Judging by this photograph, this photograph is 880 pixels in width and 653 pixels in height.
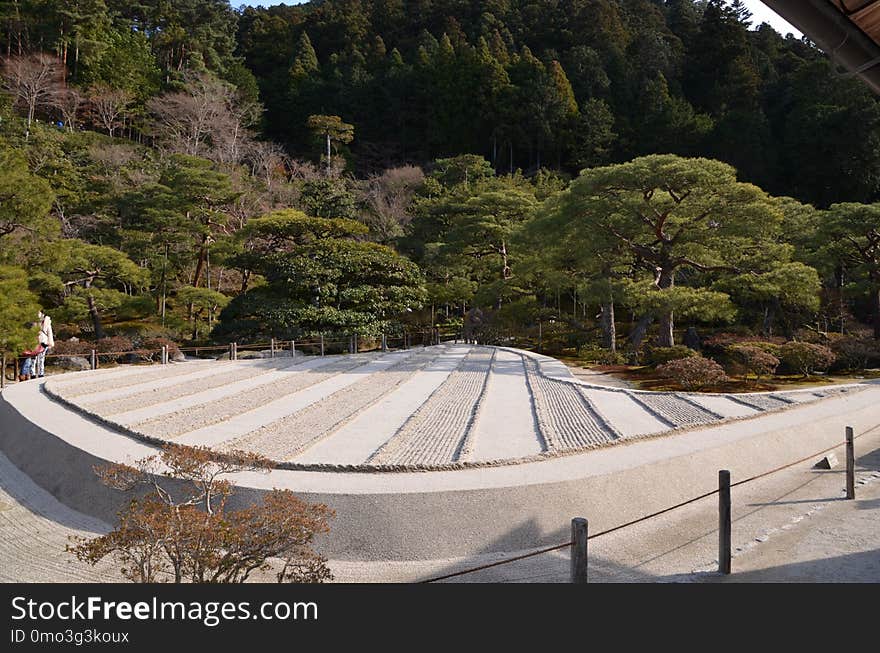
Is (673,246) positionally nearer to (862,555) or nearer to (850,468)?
(850,468)

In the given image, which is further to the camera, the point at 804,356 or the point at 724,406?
the point at 804,356

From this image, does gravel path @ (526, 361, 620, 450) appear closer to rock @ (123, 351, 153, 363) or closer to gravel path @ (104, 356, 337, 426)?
gravel path @ (104, 356, 337, 426)

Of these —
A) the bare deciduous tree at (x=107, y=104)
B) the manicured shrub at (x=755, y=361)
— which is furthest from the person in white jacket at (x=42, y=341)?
the bare deciduous tree at (x=107, y=104)

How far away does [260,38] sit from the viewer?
43.3m

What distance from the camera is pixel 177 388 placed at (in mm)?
9945

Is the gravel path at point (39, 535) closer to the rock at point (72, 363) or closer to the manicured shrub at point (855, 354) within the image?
the rock at point (72, 363)

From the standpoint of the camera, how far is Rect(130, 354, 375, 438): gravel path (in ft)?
22.1

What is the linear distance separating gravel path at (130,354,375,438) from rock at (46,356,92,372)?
6129 mm

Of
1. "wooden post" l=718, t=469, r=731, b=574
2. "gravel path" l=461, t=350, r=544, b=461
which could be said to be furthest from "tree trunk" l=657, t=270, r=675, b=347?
"wooden post" l=718, t=469, r=731, b=574

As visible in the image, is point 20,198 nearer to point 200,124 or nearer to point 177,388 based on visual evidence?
point 177,388

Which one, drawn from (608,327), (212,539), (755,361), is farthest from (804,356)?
(212,539)

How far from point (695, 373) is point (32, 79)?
2995cm

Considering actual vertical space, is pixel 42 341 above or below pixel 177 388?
above

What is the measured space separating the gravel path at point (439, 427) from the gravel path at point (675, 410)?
260 centimetres
